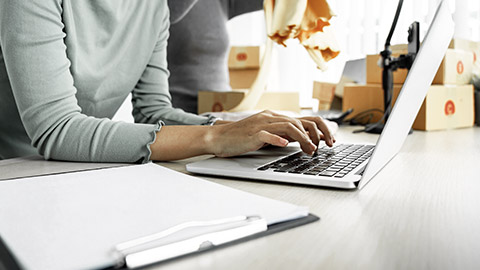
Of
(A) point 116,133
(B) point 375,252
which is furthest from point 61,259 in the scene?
(A) point 116,133

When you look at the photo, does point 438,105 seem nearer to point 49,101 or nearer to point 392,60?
point 392,60

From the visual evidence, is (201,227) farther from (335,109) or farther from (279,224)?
(335,109)

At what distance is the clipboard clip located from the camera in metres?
A: 0.29

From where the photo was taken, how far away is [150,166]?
0.60 metres

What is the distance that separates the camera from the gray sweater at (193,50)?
1.75 m

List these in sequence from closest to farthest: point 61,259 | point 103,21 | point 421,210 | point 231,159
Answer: point 61,259 < point 421,210 < point 231,159 < point 103,21

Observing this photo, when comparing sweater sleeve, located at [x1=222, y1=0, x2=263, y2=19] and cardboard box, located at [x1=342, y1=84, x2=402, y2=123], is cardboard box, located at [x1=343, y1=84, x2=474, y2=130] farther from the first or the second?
sweater sleeve, located at [x1=222, y1=0, x2=263, y2=19]

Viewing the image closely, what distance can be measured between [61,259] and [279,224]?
0.59 ft

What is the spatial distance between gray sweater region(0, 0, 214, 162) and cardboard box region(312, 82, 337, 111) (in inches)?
45.9

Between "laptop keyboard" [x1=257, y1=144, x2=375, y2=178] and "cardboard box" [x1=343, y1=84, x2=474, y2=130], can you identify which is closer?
"laptop keyboard" [x1=257, y1=144, x2=375, y2=178]

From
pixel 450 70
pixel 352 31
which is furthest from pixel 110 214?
pixel 352 31

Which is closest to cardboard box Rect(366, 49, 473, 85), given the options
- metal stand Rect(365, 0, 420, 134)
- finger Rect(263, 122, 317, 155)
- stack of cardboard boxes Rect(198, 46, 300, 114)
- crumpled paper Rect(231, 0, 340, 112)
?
metal stand Rect(365, 0, 420, 134)

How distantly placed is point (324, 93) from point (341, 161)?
5.15 feet

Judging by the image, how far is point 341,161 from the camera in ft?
2.15
